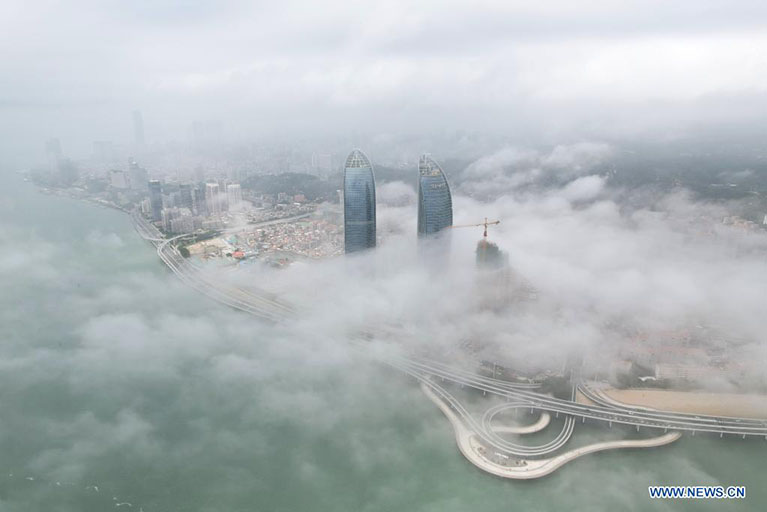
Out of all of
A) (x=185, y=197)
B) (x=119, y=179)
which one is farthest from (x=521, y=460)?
(x=119, y=179)

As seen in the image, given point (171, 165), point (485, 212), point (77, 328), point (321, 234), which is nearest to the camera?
point (77, 328)

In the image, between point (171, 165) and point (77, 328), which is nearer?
point (77, 328)

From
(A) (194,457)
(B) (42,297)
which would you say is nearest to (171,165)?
(B) (42,297)

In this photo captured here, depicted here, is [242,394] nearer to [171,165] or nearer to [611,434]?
[611,434]

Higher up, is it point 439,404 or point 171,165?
point 171,165

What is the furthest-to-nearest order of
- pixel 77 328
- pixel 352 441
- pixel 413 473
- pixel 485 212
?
pixel 485 212, pixel 77 328, pixel 352 441, pixel 413 473

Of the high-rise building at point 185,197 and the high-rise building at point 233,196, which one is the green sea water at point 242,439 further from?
the high-rise building at point 233,196
